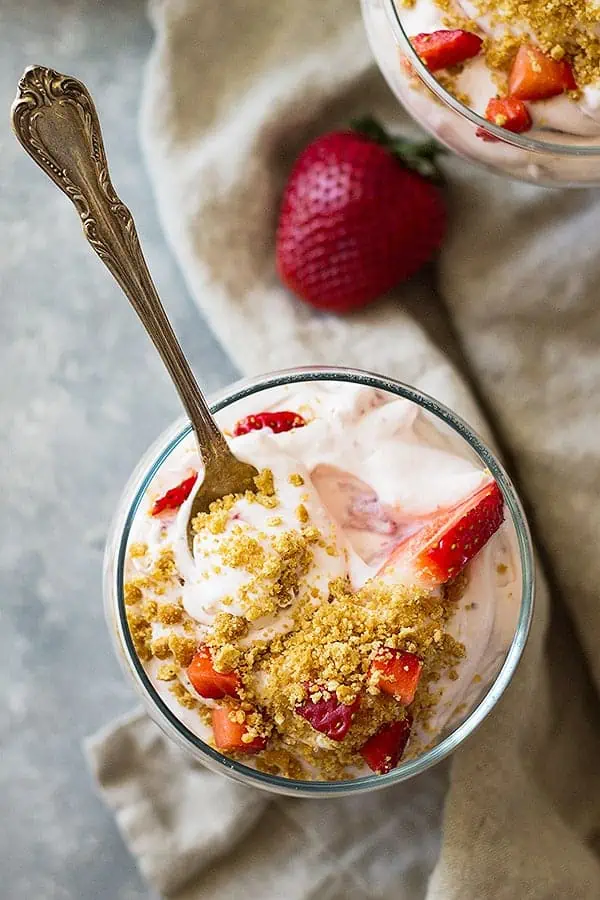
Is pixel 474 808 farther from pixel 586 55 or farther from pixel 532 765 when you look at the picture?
→ pixel 586 55

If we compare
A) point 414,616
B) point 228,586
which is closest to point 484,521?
point 414,616

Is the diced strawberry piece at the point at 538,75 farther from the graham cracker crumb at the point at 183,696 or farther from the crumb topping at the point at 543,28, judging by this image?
the graham cracker crumb at the point at 183,696

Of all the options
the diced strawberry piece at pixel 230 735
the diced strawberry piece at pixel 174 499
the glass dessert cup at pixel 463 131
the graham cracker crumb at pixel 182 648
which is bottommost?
the diced strawberry piece at pixel 230 735

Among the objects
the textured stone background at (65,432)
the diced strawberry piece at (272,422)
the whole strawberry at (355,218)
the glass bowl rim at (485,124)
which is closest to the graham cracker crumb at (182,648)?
the diced strawberry piece at (272,422)

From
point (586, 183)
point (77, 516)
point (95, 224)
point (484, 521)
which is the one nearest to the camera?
point (95, 224)

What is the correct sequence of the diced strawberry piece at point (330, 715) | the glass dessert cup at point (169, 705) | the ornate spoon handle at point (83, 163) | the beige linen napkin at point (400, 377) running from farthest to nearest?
the beige linen napkin at point (400, 377)
the glass dessert cup at point (169, 705)
the diced strawberry piece at point (330, 715)
the ornate spoon handle at point (83, 163)

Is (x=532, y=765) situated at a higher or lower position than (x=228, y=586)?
lower
